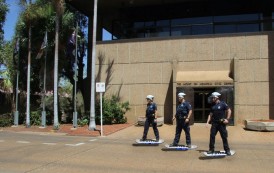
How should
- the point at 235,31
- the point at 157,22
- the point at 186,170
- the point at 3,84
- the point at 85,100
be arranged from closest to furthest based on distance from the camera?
1. the point at 186,170
2. the point at 235,31
3. the point at 157,22
4. the point at 85,100
5. the point at 3,84

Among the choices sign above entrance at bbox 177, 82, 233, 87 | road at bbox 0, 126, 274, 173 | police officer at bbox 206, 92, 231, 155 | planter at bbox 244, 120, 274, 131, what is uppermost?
sign above entrance at bbox 177, 82, 233, 87

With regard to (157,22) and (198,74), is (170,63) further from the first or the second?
(157,22)

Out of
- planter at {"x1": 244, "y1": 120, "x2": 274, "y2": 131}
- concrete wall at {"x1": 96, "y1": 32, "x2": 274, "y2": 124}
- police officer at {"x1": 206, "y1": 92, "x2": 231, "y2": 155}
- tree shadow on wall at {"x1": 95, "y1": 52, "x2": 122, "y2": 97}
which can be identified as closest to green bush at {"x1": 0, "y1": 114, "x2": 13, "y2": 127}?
tree shadow on wall at {"x1": 95, "y1": 52, "x2": 122, "y2": 97}

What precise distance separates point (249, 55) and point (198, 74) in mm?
3391

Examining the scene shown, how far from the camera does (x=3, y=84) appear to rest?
36.7 metres

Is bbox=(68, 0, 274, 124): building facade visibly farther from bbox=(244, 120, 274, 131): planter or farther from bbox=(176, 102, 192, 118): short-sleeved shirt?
bbox=(176, 102, 192, 118): short-sleeved shirt

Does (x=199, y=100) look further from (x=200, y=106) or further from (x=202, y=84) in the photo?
(x=202, y=84)

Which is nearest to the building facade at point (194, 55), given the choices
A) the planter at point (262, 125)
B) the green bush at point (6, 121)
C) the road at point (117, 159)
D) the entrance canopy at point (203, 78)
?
the entrance canopy at point (203, 78)

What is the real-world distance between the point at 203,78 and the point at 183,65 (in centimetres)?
199

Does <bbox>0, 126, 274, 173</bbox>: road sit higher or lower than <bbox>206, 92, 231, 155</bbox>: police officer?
lower

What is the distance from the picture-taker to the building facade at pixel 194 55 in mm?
25516

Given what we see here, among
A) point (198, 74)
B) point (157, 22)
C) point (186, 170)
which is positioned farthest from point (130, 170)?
point (157, 22)

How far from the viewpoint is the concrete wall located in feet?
83.9

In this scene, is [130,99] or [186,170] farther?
[130,99]
